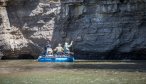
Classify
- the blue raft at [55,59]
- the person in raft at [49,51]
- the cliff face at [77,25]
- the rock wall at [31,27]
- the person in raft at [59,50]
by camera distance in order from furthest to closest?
the rock wall at [31,27] < the cliff face at [77,25] < the person in raft at [49,51] < the person in raft at [59,50] < the blue raft at [55,59]

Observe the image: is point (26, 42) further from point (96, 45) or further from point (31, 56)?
point (96, 45)

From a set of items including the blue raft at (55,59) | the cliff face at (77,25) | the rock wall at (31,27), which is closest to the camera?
the blue raft at (55,59)

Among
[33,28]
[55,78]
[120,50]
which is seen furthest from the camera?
[33,28]

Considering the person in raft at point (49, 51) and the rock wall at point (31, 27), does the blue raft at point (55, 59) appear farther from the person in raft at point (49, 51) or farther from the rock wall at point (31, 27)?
the rock wall at point (31, 27)

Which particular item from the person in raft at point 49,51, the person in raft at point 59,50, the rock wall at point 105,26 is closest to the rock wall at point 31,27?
the rock wall at point 105,26

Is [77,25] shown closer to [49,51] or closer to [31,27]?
[49,51]

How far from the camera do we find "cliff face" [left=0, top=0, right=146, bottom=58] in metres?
42.8

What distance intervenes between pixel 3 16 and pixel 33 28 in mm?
4032

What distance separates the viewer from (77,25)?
44.9 metres

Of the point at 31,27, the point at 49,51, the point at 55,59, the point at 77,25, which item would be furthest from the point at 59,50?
the point at 31,27

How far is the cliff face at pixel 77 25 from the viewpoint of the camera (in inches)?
1686

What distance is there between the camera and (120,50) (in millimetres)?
43094

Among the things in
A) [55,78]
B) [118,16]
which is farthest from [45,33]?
[55,78]

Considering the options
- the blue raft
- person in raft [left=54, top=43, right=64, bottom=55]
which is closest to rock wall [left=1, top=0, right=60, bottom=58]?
person in raft [left=54, top=43, right=64, bottom=55]
